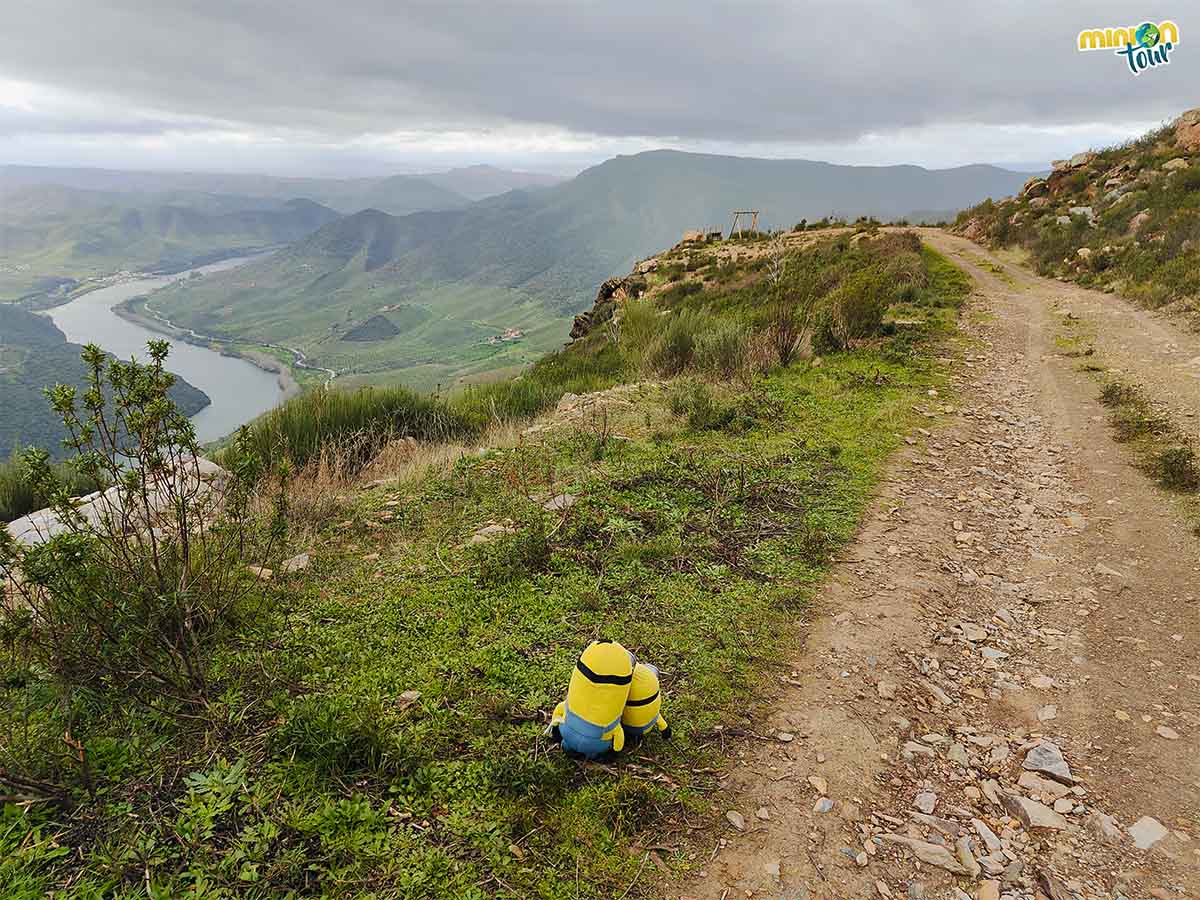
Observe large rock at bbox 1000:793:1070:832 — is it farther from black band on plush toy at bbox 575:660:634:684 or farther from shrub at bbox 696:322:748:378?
shrub at bbox 696:322:748:378

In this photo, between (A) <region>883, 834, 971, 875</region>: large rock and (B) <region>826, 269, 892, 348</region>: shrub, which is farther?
(B) <region>826, 269, 892, 348</region>: shrub

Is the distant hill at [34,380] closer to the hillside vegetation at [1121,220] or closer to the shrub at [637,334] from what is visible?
the shrub at [637,334]

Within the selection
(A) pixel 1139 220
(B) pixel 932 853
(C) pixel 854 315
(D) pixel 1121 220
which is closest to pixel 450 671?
(B) pixel 932 853

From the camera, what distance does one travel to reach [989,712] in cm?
343

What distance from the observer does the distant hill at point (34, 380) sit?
2411cm

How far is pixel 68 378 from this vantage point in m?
47.2

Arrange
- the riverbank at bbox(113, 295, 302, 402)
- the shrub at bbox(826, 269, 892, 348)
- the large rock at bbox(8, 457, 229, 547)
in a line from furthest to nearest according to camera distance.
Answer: the riverbank at bbox(113, 295, 302, 402) → the shrub at bbox(826, 269, 892, 348) → the large rock at bbox(8, 457, 229, 547)

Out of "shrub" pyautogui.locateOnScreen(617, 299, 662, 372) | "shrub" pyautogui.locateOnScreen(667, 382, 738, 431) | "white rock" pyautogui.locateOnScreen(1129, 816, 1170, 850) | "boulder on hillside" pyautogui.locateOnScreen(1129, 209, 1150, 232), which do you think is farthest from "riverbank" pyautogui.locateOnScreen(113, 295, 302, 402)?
"white rock" pyautogui.locateOnScreen(1129, 816, 1170, 850)

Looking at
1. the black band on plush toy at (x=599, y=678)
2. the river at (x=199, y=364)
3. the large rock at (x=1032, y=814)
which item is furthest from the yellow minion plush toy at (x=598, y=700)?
the river at (x=199, y=364)

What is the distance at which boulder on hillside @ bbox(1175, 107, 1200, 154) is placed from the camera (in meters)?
24.0

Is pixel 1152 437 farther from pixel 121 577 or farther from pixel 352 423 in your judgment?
pixel 352 423

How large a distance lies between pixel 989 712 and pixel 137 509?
5256 millimetres

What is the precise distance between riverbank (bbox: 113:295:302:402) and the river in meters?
1.30

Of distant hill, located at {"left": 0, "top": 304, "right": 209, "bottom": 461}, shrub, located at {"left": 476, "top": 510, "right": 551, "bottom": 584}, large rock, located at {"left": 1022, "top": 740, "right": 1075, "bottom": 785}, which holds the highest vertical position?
shrub, located at {"left": 476, "top": 510, "right": 551, "bottom": 584}
